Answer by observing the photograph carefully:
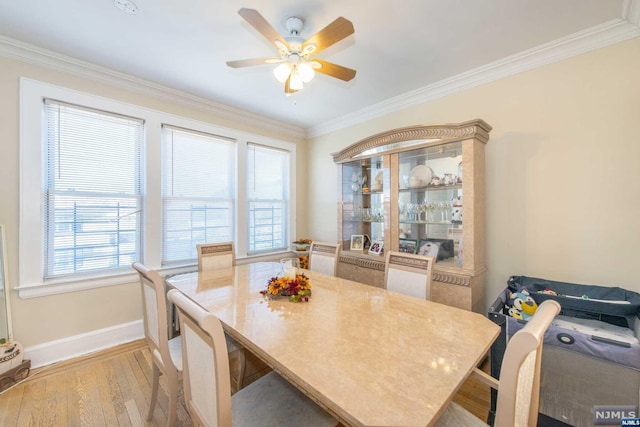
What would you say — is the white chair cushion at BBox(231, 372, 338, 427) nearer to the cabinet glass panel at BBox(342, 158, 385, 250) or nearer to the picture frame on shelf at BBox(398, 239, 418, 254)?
the picture frame on shelf at BBox(398, 239, 418, 254)

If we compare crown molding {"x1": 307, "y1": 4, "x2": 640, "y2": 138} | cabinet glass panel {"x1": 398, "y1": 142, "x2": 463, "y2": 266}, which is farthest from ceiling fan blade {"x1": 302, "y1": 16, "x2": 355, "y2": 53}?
crown molding {"x1": 307, "y1": 4, "x2": 640, "y2": 138}

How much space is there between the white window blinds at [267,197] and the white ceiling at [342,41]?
123 centimetres

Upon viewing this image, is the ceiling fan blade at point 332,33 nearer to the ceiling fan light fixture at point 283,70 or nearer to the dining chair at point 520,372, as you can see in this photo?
the ceiling fan light fixture at point 283,70

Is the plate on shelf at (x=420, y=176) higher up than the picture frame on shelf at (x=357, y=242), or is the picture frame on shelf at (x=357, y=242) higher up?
the plate on shelf at (x=420, y=176)

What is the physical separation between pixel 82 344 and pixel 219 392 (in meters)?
2.49

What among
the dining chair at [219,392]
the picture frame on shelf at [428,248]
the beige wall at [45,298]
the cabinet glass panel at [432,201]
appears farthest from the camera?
the picture frame on shelf at [428,248]

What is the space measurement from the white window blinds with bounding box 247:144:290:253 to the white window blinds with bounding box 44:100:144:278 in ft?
4.48

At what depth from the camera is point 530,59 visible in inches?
86.6

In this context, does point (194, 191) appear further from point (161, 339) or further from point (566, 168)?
point (566, 168)

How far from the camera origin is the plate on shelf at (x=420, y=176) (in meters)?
2.72

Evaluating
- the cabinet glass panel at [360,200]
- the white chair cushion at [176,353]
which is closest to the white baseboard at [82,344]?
the white chair cushion at [176,353]

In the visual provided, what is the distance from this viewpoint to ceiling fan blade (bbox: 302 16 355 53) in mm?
1380

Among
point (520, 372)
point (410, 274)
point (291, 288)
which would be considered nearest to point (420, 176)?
point (410, 274)

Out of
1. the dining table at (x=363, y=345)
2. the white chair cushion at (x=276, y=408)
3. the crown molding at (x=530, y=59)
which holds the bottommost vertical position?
the white chair cushion at (x=276, y=408)
